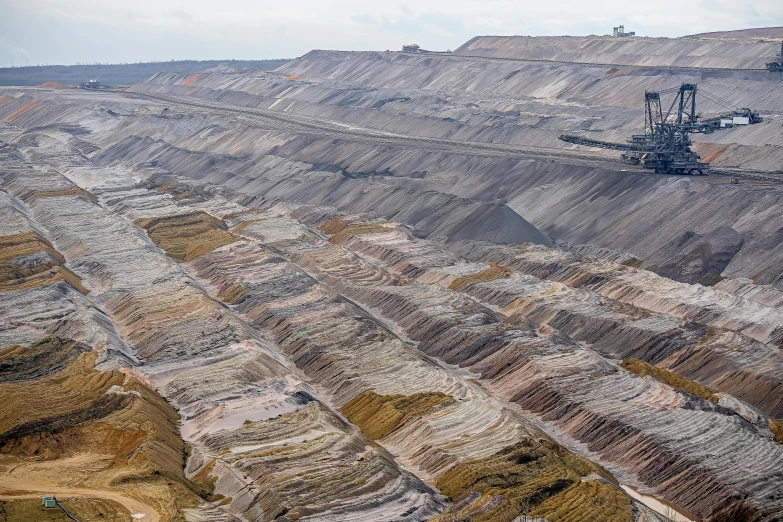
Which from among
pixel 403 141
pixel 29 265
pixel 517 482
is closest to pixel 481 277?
pixel 29 265

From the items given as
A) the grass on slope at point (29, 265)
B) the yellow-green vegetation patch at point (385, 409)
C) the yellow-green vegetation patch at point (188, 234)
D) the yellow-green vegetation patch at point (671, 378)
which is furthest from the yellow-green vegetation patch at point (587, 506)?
the yellow-green vegetation patch at point (188, 234)

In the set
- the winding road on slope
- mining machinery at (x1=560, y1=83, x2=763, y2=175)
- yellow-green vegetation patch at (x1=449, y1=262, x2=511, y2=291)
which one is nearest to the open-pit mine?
yellow-green vegetation patch at (x1=449, y1=262, x2=511, y2=291)

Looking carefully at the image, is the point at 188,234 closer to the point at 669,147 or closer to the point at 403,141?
the point at 403,141

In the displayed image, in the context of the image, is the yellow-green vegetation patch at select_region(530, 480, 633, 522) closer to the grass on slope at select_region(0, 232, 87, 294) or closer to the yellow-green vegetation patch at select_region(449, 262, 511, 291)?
the yellow-green vegetation patch at select_region(449, 262, 511, 291)

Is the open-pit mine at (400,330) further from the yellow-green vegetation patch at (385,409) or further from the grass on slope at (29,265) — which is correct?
the grass on slope at (29,265)

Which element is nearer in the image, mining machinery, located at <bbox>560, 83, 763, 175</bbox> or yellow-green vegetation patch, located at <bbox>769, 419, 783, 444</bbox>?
yellow-green vegetation patch, located at <bbox>769, 419, 783, 444</bbox>
